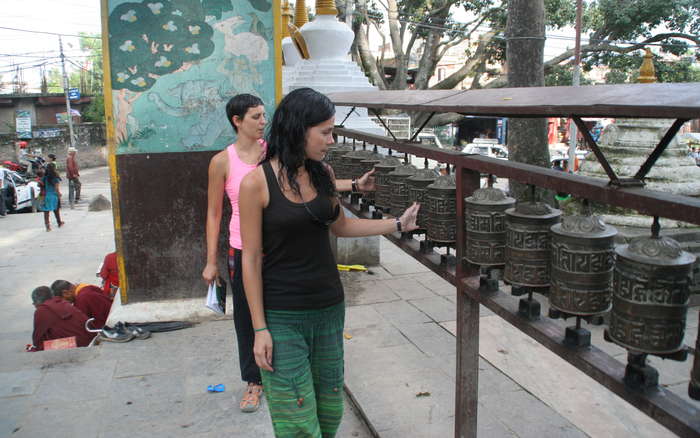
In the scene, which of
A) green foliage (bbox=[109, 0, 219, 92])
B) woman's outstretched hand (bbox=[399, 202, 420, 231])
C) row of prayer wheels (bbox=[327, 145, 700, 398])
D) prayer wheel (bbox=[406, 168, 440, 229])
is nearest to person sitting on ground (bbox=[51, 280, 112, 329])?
green foliage (bbox=[109, 0, 219, 92])

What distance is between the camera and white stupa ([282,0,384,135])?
21.4ft

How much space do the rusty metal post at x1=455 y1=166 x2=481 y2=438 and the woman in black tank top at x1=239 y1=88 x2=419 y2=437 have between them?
0.75 m

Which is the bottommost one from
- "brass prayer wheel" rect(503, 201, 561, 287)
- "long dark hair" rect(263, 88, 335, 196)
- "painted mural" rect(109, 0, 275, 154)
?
"brass prayer wheel" rect(503, 201, 561, 287)

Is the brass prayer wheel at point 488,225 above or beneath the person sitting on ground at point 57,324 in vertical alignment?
above

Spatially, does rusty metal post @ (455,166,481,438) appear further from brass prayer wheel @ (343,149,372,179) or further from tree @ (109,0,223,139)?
tree @ (109,0,223,139)

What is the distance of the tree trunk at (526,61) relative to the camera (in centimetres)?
772

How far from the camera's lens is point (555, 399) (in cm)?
364

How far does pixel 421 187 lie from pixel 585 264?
135 cm

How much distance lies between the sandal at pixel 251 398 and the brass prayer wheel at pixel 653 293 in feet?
7.36

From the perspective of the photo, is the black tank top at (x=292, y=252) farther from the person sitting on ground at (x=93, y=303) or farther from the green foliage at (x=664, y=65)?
the green foliage at (x=664, y=65)

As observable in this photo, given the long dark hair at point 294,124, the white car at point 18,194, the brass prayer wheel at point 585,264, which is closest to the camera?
the brass prayer wheel at point 585,264

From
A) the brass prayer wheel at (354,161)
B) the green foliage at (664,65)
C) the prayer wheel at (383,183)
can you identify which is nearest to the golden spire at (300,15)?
the brass prayer wheel at (354,161)

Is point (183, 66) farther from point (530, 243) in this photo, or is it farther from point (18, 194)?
point (18, 194)

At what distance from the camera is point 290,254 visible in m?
2.14
